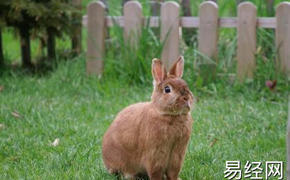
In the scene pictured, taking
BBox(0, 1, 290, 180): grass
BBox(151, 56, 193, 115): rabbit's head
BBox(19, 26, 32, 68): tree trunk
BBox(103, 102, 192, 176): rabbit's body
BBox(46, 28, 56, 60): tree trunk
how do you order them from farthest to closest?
BBox(46, 28, 56, 60): tree trunk < BBox(19, 26, 32, 68): tree trunk < BBox(0, 1, 290, 180): grass < BBox(103, 102, 192, 176): rabbit's body < BBox(151, 56, 193, 115): rabbit's head

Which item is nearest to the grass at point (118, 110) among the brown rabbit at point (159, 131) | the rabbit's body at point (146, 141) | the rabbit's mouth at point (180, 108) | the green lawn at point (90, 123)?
the green lawn at point (90, 123)

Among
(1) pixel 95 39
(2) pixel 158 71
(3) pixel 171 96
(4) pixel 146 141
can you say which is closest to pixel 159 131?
(4) pixel 146 141

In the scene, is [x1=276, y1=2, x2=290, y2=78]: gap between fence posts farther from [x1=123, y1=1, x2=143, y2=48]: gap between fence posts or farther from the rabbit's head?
the rabbit's head

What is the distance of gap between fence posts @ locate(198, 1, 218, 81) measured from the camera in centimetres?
701

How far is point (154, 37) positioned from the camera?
23.8 ft

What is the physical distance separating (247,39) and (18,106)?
278 centimetres

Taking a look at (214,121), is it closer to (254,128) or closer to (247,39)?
(254,128)

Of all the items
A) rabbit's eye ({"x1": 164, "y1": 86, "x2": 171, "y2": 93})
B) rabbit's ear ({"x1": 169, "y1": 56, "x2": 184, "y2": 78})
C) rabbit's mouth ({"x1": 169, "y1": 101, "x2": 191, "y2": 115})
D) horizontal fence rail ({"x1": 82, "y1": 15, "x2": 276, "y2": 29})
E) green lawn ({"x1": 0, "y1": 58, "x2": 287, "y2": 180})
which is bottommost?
green lawn ({"x1": 0, "y1": 58, "x2": 287, "y2": 180})

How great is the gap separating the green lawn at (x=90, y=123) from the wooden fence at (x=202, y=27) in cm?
35

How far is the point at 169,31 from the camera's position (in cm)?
717

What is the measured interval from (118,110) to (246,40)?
1.88m

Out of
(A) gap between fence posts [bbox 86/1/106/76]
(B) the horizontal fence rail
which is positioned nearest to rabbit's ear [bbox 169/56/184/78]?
(B) the horizontal fence rail

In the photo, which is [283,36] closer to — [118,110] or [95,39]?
[118,110]

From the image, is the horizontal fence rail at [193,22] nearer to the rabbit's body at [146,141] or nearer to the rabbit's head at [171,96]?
the rabbit's body at [146,141]
